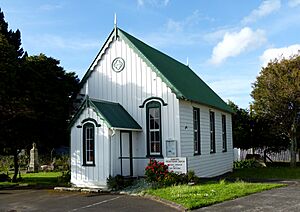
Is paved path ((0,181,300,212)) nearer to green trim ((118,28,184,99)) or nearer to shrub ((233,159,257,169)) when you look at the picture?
green trim ((118,28,184,99))

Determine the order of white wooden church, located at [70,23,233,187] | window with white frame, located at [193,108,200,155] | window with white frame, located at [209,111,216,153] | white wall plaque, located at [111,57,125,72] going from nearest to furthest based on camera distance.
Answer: white wooden church, located at [70,23,233,187], white wall plaque, located at [111,57,125,72], window with white frame, located at [193,108,200,155], window with white frame, located at [209,111,216,153]

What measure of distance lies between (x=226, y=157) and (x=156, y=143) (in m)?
8.78

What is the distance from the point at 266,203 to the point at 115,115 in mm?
8384

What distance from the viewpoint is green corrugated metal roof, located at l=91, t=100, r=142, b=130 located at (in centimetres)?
1725

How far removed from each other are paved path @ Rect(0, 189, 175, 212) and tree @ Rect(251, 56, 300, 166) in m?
17.1

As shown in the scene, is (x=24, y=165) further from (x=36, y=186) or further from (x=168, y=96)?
(x=168, y=96)

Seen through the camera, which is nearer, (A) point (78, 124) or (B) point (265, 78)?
(A) point (78, 124)

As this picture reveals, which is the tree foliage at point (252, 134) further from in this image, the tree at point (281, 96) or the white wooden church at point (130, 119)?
the white wooden church at point (130, 119)

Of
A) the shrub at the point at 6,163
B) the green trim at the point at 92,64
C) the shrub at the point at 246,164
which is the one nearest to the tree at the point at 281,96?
the shrub at the point at 246,164

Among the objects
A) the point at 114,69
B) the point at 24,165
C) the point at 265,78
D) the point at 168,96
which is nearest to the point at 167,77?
the point at 168,96

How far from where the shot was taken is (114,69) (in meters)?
20.4

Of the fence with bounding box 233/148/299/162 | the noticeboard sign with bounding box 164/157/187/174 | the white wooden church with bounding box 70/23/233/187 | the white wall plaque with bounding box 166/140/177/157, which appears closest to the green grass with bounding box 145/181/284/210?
the noticeboard sign with bounding box 164/157/187/174

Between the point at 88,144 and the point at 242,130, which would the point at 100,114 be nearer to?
the point at 88,144

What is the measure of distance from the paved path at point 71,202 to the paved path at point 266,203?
1764mm
